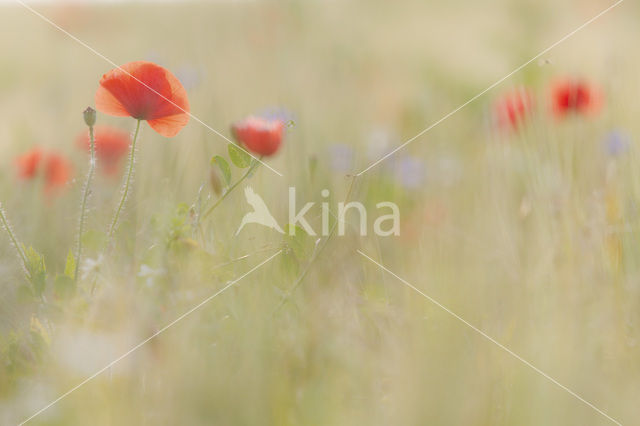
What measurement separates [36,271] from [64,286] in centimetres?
3

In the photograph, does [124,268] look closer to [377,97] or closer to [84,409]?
[84,409]

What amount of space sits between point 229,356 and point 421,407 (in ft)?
0.33

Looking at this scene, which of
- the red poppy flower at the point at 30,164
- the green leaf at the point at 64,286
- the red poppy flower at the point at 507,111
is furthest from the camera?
the red poppy flower at the point at 507,111

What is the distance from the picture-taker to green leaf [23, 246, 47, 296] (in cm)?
45

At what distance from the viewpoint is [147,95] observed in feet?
1.55

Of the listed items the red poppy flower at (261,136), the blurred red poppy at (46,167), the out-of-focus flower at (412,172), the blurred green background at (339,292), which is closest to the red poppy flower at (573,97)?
the blurred green background at (339,292)

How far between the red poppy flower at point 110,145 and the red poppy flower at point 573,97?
0.52 meters

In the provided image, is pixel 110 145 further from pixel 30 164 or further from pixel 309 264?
pixel 309 264

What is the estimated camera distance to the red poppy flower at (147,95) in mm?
458

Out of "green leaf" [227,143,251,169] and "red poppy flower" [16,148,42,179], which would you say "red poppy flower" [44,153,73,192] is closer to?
"red poppy flower" [16,148,42,179]

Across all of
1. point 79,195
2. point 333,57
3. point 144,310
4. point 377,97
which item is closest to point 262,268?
point 144,310

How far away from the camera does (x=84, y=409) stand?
262 millimetres

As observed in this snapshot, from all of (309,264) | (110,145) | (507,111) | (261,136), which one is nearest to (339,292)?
(309,264)

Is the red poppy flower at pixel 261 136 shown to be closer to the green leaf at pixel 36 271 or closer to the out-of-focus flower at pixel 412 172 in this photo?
the green leaf at pixel 36 271
